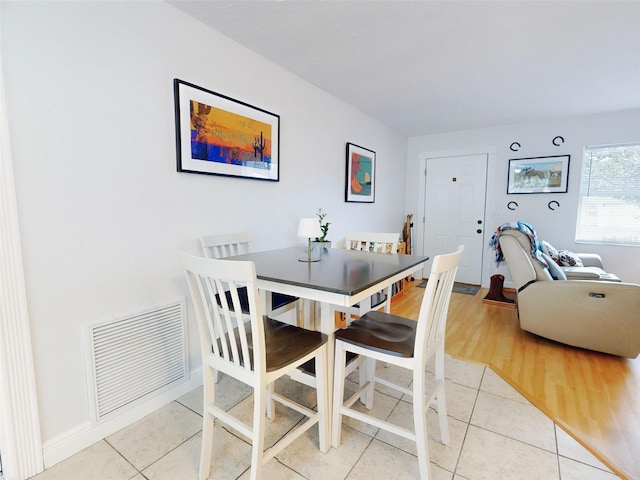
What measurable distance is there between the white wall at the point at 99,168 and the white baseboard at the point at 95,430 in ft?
0.11

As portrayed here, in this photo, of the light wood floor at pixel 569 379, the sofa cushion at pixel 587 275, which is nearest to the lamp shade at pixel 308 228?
the light wood floor at pixel 569 379

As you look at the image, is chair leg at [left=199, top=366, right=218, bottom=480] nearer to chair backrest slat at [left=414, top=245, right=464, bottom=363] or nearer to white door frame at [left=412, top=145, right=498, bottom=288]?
chair backrest slat at [left=414, top=245, right=464, bottom=363]

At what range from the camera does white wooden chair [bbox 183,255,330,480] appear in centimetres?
109

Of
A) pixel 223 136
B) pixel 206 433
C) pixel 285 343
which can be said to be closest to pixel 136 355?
pixel 206 433

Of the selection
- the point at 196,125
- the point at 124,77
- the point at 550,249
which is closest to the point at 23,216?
the point at 124,77

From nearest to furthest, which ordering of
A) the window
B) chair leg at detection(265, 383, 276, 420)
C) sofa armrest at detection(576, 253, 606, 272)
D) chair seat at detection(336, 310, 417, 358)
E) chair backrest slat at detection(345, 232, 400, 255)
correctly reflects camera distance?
chair seat at detection(336, 310, 417, 358) → chair leg at detection(265, 383, 276, 420) → chair backrest slat at detection(345, 232, 400, 255) → sofa armrest at detection(576, 253, 606, 272) → the window

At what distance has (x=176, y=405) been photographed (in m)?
1.81

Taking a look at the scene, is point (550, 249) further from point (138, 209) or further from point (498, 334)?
point (138, 209)

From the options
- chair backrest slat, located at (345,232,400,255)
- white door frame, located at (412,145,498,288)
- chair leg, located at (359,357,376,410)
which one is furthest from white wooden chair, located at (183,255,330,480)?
white door frame, located at (412,145,498,288)

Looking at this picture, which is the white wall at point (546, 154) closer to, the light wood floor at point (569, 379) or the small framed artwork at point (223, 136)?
the light wood floor at point (569, 379)

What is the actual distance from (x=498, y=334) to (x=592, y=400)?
1003mm

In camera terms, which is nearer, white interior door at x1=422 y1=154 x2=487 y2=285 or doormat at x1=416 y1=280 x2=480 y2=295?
doormat at x1=416 y1=280 x2=480 y2=295

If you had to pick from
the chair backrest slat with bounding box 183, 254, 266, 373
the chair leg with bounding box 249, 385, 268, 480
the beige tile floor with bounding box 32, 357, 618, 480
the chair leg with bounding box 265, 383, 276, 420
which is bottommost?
the beige tile floor with bounding box 32, 357, 618, 480

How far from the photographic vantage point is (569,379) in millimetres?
2107
